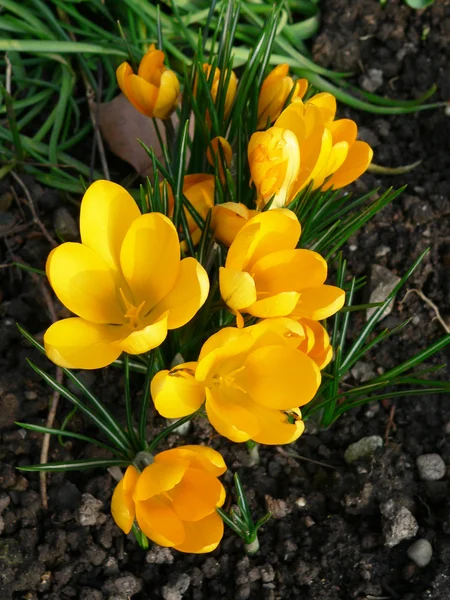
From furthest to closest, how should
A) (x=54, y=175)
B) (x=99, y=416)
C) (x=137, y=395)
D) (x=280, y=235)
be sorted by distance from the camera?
(x=54, y=175)
(x=137, y=395)
(x=99, y=416)
(x=280, y=235)

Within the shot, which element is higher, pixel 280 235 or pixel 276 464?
pixel 280 235

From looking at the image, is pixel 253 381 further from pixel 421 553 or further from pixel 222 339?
pixel 421 553

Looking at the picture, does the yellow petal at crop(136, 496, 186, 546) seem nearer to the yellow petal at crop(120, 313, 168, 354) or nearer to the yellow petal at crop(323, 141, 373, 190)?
the yellow petal at crop(120, 313, 168, 354)

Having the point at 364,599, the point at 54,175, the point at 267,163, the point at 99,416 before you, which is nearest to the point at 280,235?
the point at 267,163

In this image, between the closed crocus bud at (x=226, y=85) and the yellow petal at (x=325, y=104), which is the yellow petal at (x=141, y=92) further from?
the yellow petal at (x=325, y=104)

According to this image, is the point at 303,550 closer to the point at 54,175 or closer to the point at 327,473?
the point at 327,473

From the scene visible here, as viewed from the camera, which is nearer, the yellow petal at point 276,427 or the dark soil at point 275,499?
the yellow petal at point 276,427

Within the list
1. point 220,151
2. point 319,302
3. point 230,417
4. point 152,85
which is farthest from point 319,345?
point 152,85

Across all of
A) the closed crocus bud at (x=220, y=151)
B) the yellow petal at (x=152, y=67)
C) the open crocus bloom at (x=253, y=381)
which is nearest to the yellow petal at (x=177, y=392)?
the open crocus bloom at (x=253, y=381)
